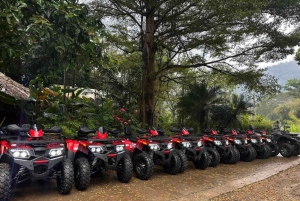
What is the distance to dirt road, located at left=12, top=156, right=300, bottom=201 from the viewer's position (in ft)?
16.0

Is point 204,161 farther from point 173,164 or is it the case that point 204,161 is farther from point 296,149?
point 296,149

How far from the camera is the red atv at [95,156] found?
5.10 metres

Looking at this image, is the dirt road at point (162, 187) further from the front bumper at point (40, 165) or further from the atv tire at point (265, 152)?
the atv tire at point (265, 152)

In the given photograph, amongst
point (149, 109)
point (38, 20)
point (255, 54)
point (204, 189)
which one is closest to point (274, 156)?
point (255, 54)

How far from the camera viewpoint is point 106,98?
40.8 ft

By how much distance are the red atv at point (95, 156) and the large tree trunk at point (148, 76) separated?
5230 mm

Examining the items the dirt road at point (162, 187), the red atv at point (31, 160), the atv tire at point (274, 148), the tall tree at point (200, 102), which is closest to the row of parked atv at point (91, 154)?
the red atv at point (31, 160)

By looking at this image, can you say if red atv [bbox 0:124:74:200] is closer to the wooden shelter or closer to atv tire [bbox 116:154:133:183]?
atv tire [bbox 116:154:133:183]

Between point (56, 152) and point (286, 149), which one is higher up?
point (56, 152)

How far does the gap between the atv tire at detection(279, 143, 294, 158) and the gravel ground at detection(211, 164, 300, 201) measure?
3623 mm

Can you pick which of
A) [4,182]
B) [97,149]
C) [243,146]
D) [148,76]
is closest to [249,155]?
[243,146]

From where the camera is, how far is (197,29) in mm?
9250

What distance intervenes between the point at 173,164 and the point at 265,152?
15.1 feet

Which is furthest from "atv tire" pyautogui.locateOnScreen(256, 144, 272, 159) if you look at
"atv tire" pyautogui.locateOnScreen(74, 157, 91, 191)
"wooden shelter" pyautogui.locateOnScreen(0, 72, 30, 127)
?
"wooden shelter" pyautogui.locateOnScreen(0, 72, 30, 127)
